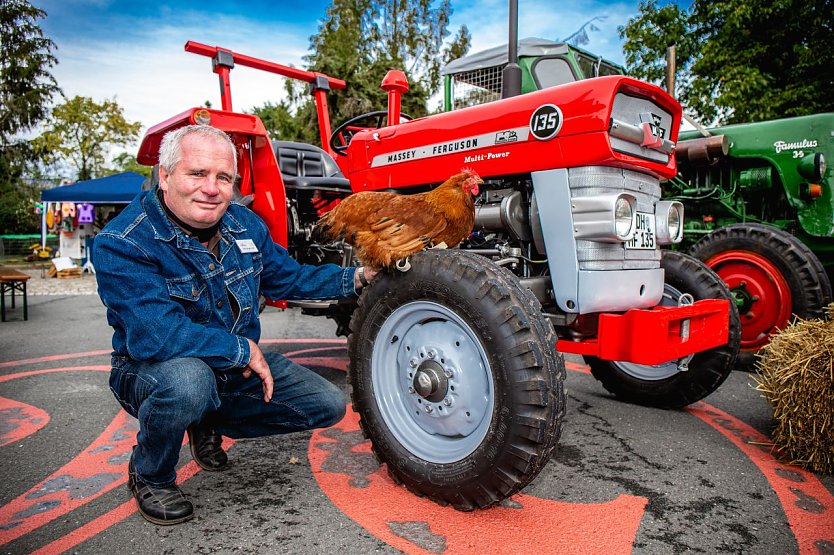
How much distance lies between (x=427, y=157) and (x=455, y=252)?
3.04 ft

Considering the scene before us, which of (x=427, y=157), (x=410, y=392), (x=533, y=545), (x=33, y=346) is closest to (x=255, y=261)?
(x=410, y=392)

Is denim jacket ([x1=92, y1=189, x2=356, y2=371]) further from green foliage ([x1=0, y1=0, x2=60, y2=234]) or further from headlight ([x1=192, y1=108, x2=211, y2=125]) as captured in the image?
green foliage ([x1=0, y1=0, x2=60, y2=234])

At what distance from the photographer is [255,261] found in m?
2.43

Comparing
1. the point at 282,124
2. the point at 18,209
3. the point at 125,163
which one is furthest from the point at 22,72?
the point at 125,163

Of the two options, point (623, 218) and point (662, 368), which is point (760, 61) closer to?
point (662, 368)

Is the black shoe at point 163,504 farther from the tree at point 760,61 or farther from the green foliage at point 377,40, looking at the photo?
the green foliage at point 377,40

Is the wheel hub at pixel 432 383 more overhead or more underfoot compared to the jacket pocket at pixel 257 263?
more underfoot

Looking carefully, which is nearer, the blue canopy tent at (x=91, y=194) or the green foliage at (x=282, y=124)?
the blue canopy tent at (x=91, y=194)

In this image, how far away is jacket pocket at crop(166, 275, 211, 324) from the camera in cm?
206

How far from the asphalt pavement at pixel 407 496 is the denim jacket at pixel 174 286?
2.04 ft

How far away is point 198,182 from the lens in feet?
6.74

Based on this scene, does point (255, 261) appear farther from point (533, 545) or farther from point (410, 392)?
point (533, 545)

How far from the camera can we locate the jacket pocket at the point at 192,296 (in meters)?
2.06

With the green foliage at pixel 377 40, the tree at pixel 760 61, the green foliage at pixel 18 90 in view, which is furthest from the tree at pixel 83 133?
the tree at pixel 760 61
